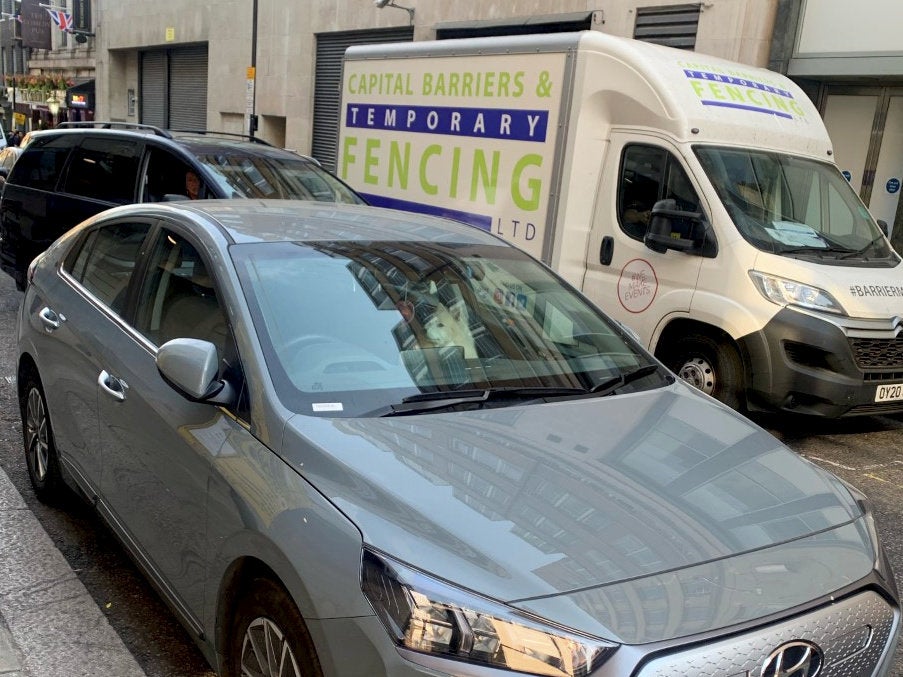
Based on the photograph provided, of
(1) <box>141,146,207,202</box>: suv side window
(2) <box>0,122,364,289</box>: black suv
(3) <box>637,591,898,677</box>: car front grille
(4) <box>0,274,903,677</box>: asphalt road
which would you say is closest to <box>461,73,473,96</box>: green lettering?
(2) <box>0,122,364,289</box>: black suv

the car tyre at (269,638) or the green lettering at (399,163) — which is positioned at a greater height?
the green lettering at (399,163)

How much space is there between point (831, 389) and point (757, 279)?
0.88 m

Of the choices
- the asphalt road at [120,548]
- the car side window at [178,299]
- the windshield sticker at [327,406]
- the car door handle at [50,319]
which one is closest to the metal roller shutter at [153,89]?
the asphalt road at [120,548]

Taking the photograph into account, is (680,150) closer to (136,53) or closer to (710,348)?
(710,348)

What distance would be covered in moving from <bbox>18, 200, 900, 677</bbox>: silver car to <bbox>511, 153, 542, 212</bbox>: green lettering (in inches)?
136

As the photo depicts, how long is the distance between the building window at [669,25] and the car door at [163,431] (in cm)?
1013

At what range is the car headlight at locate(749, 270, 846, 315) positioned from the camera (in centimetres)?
571

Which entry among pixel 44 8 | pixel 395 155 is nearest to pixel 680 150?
pixel 395 155

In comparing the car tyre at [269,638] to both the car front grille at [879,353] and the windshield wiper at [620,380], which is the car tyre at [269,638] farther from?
the car front grille at [879,353]

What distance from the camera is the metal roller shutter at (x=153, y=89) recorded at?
27953 millimetres

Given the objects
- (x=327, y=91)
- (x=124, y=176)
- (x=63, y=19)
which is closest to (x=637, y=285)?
(x=124, y=176)

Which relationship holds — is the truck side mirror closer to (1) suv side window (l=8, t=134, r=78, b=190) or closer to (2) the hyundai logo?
(2) the hyundai logo

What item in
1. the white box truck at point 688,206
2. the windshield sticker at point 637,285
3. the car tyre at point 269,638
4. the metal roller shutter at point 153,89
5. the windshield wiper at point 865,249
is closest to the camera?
the car tyre at point 269,638

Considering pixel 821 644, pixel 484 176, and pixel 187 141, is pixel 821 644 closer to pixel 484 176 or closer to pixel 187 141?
pixel 484 176
